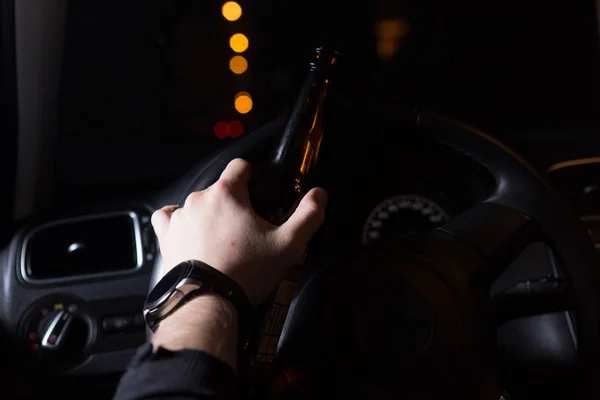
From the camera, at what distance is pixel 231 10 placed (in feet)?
4.93

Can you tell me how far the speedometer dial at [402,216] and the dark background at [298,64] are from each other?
0.31 m

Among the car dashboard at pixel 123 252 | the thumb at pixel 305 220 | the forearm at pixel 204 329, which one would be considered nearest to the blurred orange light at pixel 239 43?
the car dashboard at pixel 123 252

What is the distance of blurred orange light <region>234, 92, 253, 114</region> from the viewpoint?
1.50m

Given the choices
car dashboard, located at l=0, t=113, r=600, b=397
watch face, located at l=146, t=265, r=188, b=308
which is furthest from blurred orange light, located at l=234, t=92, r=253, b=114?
watch face, located at l=146, t=265, r=188, b=308

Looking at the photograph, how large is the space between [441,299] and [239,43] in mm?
783

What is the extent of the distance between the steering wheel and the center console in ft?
0.72

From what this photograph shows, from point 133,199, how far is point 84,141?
1.21 ft

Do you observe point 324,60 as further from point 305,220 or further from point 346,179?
point 346,179

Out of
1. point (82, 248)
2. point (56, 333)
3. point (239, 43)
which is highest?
point (239, 43)

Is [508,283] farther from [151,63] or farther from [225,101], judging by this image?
[151,63]

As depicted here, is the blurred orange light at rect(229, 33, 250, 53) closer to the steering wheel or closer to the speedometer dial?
the speedometer dial

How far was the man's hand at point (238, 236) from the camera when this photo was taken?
79 centimetres

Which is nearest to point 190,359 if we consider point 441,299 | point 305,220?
point 305,220

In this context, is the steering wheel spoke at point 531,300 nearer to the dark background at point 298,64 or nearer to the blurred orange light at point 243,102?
the dark background at point 298,64
